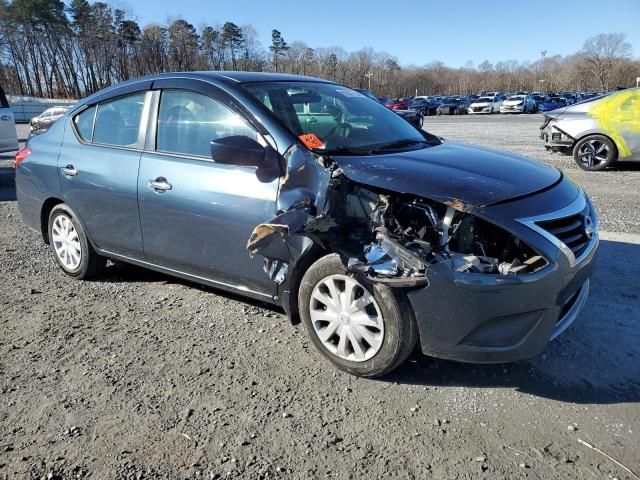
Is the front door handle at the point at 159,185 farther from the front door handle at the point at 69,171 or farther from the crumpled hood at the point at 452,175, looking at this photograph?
the crumpled hood at the point at 452,175

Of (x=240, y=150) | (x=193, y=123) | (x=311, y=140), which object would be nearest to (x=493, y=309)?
(x=311, y=140)

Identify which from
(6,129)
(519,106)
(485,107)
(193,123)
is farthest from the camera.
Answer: (485,107)

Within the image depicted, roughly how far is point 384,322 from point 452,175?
0.92m

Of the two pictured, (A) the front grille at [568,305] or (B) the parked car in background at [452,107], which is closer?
(A) the front grille at [568,305]

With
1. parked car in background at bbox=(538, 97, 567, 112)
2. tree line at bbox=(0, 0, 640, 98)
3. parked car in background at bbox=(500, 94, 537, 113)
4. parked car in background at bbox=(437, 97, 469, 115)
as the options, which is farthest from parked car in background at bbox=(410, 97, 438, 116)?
tree line at bbox=(0, 0, 640, 98)

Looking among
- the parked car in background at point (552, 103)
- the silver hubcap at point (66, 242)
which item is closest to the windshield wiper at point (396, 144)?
the silver hubcap at point (66, 242)

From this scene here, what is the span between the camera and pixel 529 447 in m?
2.48

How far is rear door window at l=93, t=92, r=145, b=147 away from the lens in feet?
13.4

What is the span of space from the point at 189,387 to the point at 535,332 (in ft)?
6.31

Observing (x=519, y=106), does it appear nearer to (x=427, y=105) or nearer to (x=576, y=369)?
(x=427, y=105)

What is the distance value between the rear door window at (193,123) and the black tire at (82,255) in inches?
49.6

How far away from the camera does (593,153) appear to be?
10242 mm

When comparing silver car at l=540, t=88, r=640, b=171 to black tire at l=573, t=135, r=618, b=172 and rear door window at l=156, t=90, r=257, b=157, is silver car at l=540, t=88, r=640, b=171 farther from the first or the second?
rear door window at l=156, t=90, r=257, b=157

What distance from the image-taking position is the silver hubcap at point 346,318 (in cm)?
295
